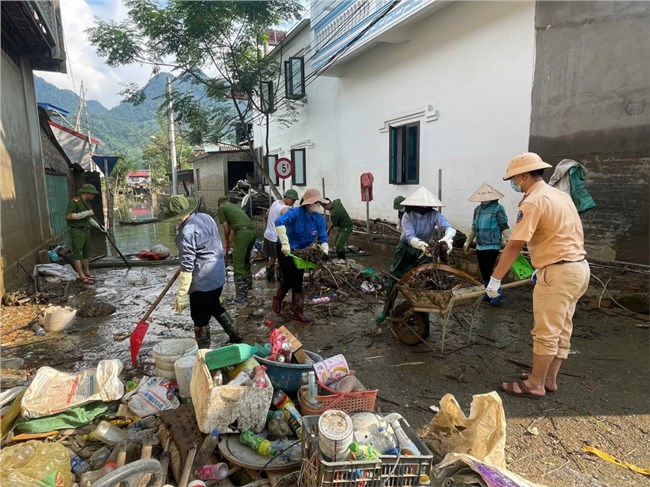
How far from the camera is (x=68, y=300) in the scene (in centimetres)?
641

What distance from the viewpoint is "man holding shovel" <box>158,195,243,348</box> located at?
12.8ft

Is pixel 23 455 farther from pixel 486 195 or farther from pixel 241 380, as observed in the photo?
pixel 486 195

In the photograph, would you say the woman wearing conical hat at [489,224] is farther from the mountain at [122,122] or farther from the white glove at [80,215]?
the mountain at [122,122]

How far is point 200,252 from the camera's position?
13.3 ft

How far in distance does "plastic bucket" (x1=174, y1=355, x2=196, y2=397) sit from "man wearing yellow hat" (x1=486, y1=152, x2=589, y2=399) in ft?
9.07

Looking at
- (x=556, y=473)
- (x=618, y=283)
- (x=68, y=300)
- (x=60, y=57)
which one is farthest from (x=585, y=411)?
(x=60, y=57)

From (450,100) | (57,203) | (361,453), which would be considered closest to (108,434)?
(361,453)

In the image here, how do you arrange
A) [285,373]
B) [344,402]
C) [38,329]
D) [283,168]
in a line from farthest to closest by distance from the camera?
[283,168], [38,329], [285,373], [344,402]

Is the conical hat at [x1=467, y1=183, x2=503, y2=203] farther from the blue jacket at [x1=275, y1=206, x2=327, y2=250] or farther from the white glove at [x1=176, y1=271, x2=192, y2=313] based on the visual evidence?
the white glove at [x1=176, y1=271, x2=192, y2=313]

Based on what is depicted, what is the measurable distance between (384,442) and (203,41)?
14839mm

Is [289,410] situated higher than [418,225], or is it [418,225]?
[418,225]

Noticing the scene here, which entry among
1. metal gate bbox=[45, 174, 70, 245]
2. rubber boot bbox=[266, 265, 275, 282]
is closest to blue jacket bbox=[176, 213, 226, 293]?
rubber boot bbox=[266, 265, 275, 282]

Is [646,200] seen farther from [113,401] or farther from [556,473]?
[113,401]

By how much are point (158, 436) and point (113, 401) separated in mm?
665
